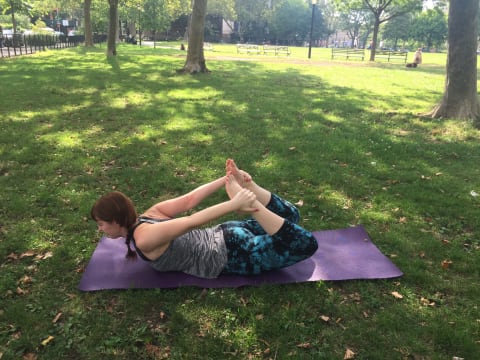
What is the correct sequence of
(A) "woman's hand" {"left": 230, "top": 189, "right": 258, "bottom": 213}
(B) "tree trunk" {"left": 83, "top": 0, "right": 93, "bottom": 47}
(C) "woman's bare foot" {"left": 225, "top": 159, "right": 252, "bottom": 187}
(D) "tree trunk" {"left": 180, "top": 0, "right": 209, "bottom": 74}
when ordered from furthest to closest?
(B) "tree trunk" {"left": 83, "top": 0, "right": 93, "bottom": 47} < (D) "tree trunk" {"left": 180, "top": 0, "right": 209, "bottom": 74} < (C) "woman's bare foot" {"left": 225, "top": 159, "right": 252, "bottom": 187} < (A) "woman's hand" {"left": 230, "top": 189, "right": 258, "bottom": 213}

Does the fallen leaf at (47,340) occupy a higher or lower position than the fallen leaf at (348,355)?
lower

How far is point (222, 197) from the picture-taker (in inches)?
233

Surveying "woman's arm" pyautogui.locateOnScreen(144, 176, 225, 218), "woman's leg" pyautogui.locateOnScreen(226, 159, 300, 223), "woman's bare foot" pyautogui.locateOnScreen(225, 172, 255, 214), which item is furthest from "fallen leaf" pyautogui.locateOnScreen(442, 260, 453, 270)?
"woman's arm" pyautogui.locateOnScreen(144, 176, 225, 218)

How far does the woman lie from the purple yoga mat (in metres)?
0.11

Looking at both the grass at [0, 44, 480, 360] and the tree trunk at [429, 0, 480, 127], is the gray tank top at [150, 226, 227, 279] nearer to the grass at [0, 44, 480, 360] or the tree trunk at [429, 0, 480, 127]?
the grass at [0, 44, 480, 360]

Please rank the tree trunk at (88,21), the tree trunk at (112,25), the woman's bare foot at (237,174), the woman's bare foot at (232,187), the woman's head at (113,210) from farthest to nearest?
the tree trunk at (88,21)
the tree trunk at (112,25)
the woman's bare foot at (237,174)
the woman's bare foot at (232,187)
the woman's head at (113,210)

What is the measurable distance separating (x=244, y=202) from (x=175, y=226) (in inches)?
25.8

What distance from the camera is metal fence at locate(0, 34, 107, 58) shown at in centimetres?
2609

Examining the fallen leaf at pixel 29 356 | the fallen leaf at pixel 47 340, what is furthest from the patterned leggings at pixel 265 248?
the fallen leaf at pixel 29 356

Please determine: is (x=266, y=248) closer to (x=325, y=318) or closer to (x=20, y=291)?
(x=325, y=318)

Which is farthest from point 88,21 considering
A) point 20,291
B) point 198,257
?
point 198,257

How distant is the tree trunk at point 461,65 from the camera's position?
9.24 meters

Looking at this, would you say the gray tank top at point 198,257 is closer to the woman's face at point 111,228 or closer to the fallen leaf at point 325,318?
the woman's face at point 111,228

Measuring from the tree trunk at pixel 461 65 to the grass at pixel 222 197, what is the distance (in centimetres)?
86
